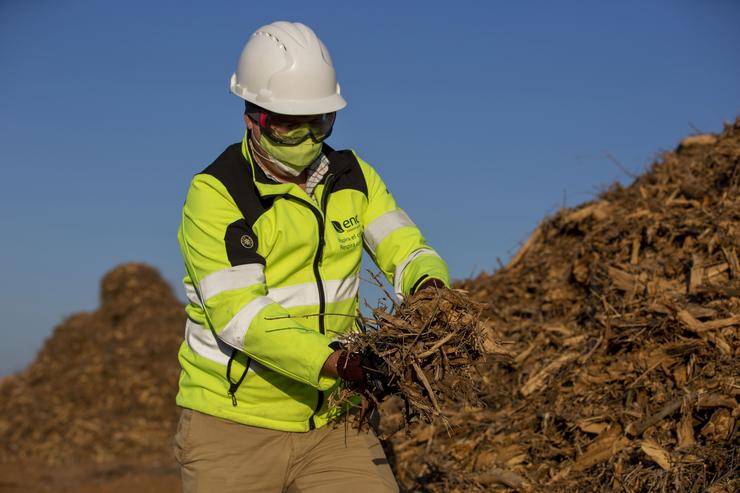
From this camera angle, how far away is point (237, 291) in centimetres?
372

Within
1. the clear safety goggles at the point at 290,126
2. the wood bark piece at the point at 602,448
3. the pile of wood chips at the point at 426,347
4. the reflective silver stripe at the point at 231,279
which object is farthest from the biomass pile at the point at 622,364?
the clear safety goggles at the point at 290,126

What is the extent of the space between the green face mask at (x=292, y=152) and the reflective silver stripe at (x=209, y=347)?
85 cm

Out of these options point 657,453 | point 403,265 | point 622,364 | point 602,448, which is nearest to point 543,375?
point 622,364

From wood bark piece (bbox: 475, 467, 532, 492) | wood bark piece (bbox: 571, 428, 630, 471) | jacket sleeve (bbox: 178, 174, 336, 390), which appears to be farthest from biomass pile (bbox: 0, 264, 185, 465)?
jacket sleeve (bbox: 178, 174, 336, 390)

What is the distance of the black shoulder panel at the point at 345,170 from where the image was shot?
4285mm

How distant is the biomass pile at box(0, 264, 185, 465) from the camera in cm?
1577

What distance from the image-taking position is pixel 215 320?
3.77m

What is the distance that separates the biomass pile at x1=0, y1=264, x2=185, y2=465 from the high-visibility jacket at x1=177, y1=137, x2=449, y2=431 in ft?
37.8

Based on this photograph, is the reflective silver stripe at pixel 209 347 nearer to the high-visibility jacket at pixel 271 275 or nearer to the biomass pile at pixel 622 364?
the high-visibility jacket at pixel 271 275

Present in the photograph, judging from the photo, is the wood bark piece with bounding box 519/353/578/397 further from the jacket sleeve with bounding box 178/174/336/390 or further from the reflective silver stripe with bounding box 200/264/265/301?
the reflective silver stripe with bounding box 200/264/265/301

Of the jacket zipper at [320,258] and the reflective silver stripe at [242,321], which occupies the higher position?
the jacket zipper at [320,258]

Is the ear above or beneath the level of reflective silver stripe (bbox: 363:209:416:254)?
above

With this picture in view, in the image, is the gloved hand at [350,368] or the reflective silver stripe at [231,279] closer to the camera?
the gloved hand at [350,368]

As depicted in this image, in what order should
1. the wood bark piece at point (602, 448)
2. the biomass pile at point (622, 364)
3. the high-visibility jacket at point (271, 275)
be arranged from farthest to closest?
1. the wood bark piece at point (602, 448)
2. the biomass pile at point (622, 364)
3. the high-visibility jacket at point (271, 275)
